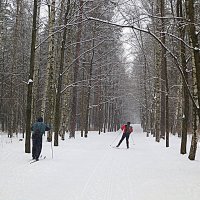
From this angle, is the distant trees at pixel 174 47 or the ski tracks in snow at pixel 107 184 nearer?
the ski tracks in snow at pixel 107 184

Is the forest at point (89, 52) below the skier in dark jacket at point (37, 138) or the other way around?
the other way around

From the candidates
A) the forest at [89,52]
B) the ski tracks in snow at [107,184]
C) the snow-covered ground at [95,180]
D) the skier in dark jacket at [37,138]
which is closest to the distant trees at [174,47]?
the forest at [89,52]

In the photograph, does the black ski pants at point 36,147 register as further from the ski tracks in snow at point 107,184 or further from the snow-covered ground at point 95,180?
the ski tracks in snow at point 107,184

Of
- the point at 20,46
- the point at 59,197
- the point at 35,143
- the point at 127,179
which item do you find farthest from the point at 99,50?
the point at 59,197

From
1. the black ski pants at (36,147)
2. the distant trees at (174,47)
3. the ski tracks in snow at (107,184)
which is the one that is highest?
the distant trees at (174,47)

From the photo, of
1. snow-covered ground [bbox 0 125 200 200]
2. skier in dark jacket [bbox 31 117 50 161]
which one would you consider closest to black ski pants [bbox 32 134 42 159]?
skier in dark jacket [bbox 31 117 50 161]

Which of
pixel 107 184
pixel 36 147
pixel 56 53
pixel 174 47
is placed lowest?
pixel 107 184

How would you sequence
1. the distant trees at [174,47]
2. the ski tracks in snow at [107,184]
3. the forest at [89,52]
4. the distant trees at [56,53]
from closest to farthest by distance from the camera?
the ski tracks in snow at [107,184], the distant trees at [174,47], the forest at [89,52], the distant trees at [56,53]

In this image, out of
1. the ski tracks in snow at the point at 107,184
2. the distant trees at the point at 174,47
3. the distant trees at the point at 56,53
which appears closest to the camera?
the ski tracks in snow at the point at 107,184

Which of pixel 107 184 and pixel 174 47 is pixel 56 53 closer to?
pixel 174 47

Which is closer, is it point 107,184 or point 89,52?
point 107,184

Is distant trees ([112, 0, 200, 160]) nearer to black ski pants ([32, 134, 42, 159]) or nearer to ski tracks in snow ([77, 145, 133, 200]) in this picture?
ski tracks in snow ([77, 145, 133, 200])

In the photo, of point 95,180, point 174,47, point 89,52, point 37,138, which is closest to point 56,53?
point 89,52

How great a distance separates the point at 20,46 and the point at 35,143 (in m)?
23.8
